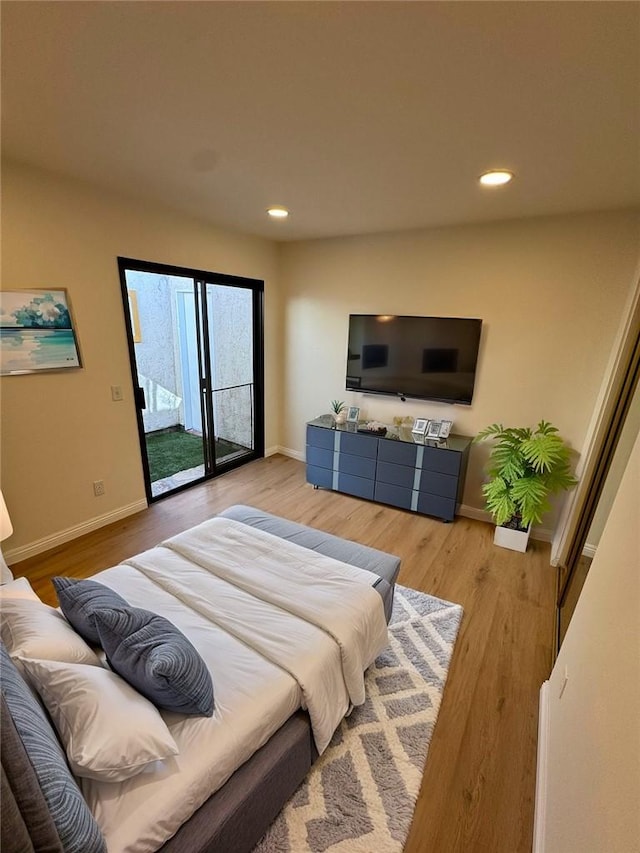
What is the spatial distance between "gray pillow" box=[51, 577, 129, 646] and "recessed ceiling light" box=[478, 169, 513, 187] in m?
2.60

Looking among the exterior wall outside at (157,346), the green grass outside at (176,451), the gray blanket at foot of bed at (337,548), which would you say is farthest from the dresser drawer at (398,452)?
the exterior wall outside at (157,346)

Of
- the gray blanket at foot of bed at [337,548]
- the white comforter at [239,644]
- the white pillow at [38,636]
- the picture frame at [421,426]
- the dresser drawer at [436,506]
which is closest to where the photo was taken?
the white comforter at [239,644]

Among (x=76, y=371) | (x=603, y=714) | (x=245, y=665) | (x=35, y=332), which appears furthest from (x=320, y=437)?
(x=603, y=714)

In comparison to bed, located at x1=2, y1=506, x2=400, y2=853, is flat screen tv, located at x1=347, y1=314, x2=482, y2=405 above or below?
above

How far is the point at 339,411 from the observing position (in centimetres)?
386

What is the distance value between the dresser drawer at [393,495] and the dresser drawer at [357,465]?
14 centimetres

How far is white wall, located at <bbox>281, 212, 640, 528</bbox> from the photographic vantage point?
2611 millimetres

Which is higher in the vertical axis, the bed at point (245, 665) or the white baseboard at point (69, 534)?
the bed at point (245, 665)

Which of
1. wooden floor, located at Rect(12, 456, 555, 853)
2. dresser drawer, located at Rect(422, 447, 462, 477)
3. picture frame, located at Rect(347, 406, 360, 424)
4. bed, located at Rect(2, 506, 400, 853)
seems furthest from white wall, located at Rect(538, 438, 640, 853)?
picture frame, located at Rect(347, 406, 360, 424)

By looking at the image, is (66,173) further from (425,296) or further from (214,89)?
(425,296)

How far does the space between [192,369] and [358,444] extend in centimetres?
191

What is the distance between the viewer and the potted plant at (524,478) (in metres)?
2.56

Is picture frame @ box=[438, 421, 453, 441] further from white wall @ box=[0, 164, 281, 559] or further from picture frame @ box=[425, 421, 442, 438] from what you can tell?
white wall @ box=[0, 164, 281, 559]

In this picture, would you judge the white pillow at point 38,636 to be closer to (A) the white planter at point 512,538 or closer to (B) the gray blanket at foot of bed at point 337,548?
(B) the gray blanket at foot of bed at point 337,548
